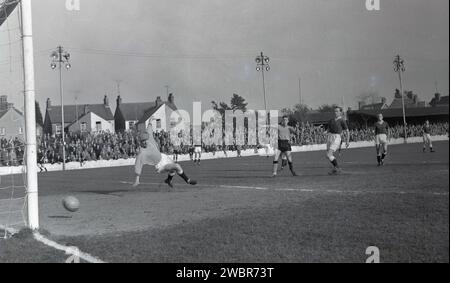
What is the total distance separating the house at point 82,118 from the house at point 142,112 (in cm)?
234

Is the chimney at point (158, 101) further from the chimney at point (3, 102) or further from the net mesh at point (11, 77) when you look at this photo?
the net mesh at point (11, 77)

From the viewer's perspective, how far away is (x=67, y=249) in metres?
6.71

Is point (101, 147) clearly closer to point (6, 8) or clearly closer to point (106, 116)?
point (6, 8)

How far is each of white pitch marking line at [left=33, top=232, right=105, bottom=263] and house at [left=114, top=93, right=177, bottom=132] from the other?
55990mm

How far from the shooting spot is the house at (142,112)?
67750 mm

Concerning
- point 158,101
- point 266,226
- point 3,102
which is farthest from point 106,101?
point 266,226

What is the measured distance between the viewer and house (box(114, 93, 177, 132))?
67.8 m

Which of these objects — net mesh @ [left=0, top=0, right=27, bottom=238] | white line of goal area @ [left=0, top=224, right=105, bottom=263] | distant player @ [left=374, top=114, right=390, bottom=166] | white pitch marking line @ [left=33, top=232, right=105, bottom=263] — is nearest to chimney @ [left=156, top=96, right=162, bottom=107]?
distant player @ [left=374, top=114, right=390, bottom=166]

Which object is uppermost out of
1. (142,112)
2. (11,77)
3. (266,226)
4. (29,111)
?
(142,112)

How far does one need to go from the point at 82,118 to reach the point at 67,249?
80.2 meters

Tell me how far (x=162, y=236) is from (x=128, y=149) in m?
37.9

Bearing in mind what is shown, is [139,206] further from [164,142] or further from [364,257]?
[164,142]

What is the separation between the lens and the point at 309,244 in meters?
5.86
